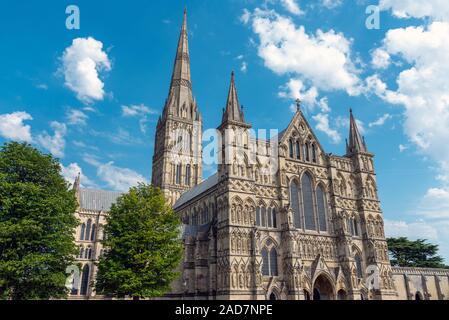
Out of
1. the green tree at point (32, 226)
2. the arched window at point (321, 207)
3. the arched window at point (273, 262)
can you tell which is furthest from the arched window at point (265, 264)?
the green tree at point (32, 226)

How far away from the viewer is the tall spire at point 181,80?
249 ft

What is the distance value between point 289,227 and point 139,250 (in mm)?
17959

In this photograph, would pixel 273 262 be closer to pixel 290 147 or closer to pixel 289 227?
pixel 289 227

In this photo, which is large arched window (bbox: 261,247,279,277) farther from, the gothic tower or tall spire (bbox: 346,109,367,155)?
the gothic tower

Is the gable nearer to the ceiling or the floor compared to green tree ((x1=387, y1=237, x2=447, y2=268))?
nearer to the ceiling

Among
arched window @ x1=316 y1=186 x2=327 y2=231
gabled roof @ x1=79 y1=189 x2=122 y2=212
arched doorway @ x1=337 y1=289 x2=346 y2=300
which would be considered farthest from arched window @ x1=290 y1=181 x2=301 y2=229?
gabled roof @ x1=79 y1=189 x2=122 y2=212

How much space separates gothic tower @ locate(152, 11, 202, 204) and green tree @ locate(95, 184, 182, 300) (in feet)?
125

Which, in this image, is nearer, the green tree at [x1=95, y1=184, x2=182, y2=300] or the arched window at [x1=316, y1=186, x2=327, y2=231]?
the green tree at [x1=95, y1=184, x2=182, y2=300]

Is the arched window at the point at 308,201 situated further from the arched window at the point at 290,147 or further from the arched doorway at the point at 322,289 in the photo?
the arched doorway at the point at 322,289

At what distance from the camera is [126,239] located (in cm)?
2569

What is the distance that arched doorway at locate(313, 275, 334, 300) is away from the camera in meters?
38.7

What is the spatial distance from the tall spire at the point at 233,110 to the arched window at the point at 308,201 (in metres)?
11.0

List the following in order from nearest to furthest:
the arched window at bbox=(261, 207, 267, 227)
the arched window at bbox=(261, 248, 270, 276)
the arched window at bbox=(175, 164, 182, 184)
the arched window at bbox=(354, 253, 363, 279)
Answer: the arched window at bbox=(261, 248, 270, 276) → the arched window at bbox=(261, 207, 267, 227) → the arched window at bbox=(354, 253, 363, 279) → the arched window at bbox=(175, 164, 182, 184)
